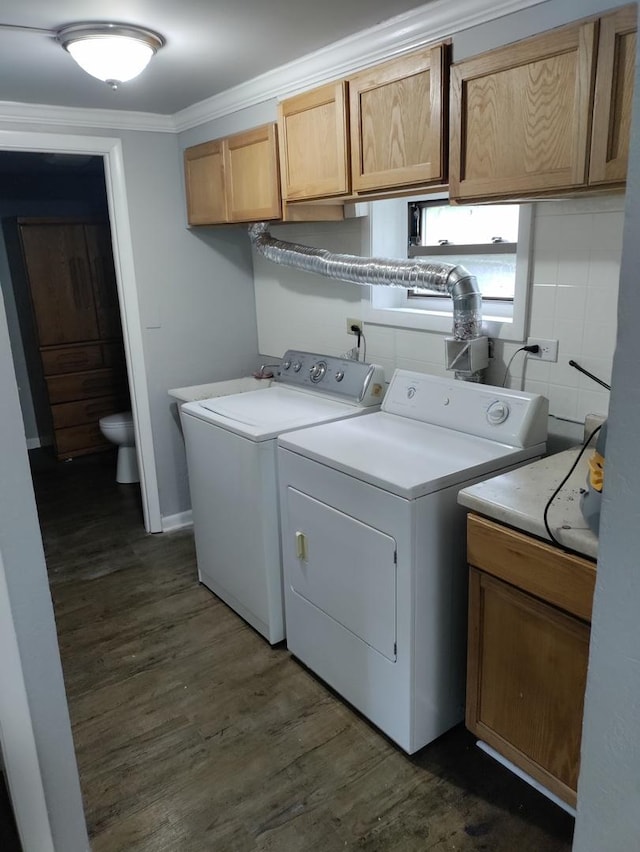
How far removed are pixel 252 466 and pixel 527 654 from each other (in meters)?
1.14

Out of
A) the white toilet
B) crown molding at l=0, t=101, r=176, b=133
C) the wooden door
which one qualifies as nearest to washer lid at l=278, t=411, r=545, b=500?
crown molding at l=0, t=101, r=176, b=133

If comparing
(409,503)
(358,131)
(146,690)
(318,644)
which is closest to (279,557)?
(318,644)

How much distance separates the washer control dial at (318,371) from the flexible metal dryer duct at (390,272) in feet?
1.31

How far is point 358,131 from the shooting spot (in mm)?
2189

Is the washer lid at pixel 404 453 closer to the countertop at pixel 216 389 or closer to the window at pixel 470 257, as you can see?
the window at pixel 470 257

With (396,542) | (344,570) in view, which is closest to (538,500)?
(396,542)

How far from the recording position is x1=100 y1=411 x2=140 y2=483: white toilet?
433cm

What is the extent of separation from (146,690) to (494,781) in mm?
1241

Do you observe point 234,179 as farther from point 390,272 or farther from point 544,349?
point 544,349

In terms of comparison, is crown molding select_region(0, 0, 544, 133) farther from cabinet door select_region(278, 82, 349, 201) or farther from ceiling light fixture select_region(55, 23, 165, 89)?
ceiling light fixture select_region(55, 23, 165, 89)

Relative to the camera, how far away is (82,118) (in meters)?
3.01

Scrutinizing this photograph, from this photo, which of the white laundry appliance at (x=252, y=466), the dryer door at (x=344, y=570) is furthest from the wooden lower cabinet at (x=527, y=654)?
the white laundry appliance at (x=252, y=466)

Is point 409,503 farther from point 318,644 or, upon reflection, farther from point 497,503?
point 318,644

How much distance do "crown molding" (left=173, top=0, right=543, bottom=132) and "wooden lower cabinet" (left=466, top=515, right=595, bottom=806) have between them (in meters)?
1.48
